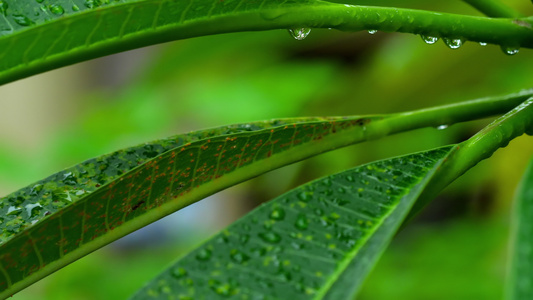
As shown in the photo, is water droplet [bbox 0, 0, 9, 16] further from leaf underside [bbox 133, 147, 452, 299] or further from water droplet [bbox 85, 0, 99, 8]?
leaf underside [bbox 133, 147, 452, 299]

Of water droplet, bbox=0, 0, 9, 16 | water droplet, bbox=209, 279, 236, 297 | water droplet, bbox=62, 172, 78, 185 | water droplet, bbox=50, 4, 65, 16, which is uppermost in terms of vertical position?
water droplet, bbox=50, 4, 65, 16

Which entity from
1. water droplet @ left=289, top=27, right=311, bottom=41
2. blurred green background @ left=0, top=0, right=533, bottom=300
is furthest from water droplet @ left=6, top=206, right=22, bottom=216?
blurred green background @ left=0, top=0, right=533, bottom=300

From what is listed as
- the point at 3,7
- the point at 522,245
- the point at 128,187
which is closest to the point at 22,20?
the point at 3,7

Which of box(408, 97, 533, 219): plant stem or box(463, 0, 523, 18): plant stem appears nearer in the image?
box(408, 97, 533, 219): plant stem

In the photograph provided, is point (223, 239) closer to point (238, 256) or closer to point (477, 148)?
point (238, 256)

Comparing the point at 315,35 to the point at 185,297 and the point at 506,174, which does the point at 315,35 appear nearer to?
the point at 506,174

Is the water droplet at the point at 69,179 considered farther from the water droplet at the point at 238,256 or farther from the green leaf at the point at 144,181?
the water droplet at the point at 238,256

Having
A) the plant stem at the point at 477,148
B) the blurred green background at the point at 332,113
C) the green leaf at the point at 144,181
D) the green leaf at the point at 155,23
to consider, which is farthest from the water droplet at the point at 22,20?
the blurred green background at the point at 332,113
